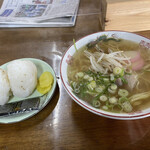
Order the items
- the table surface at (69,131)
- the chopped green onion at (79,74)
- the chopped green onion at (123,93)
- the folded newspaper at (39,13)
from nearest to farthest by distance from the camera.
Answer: the table surface at (69,131) → the chopped green onion at (123,93) → the chopped green onion at (79,74) → the folded newspaper at (39,13)

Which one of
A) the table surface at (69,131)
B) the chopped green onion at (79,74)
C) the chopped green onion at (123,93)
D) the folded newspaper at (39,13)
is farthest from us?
the folded newspaper at (39,13)

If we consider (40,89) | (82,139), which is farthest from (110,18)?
(82,139)

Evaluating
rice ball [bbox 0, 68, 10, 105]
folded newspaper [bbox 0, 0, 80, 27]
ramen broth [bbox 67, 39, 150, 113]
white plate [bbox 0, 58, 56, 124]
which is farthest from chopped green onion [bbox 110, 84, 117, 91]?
folded newspaper [bbox 0, 0, 80, 27]

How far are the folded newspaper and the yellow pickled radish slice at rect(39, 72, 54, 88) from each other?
0.75 meters

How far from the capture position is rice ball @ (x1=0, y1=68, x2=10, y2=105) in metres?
0.95

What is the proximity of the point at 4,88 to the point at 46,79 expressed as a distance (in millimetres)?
274

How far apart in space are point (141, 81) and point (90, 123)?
427 mm

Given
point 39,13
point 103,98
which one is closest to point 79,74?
point 103,98

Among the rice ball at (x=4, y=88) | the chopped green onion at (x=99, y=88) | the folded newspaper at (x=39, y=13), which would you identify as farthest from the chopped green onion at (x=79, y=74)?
the folded newspaper at (x=39, y=13)

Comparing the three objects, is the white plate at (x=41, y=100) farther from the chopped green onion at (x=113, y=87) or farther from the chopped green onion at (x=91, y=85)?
the chopped green onion at (x=113, y=87)

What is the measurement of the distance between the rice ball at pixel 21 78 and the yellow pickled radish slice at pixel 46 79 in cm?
7

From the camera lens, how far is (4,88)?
959mm

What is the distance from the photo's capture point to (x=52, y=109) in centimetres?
96

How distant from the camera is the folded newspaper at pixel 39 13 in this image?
1653 millimetres
